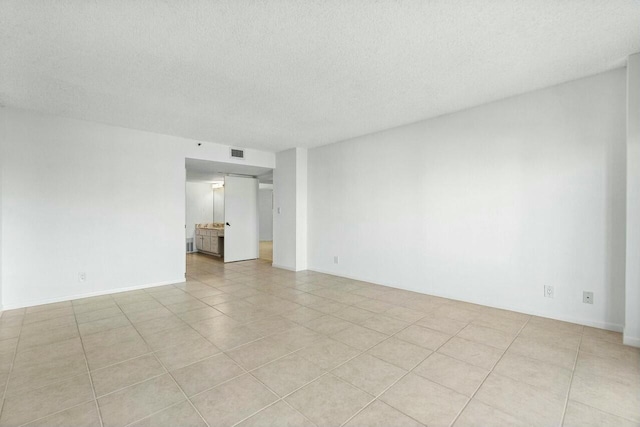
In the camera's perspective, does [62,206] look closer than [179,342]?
No

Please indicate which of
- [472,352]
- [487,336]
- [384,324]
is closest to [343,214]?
[384,324]

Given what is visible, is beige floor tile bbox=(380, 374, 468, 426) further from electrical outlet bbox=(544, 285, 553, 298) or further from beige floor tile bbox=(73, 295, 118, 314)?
beige floor tile bbox=(73, 295, 118, 314)

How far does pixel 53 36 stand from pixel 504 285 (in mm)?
5300

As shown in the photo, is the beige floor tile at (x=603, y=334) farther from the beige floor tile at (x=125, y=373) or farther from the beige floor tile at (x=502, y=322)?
the beige floor tile at (x=125, y=373)

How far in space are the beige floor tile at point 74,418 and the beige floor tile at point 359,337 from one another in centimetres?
193

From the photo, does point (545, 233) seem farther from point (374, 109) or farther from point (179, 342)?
point (179, 342)

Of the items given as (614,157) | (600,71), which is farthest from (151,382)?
(600,71)

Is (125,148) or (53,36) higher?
(53,36)

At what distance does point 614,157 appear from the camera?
2955 millimetres

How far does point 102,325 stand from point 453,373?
12.1 feet

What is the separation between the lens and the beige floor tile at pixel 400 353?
2434 millimetres

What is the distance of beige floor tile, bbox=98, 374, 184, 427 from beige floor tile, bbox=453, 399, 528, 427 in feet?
6.11

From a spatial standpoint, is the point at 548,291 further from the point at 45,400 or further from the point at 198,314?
the point at 45,400

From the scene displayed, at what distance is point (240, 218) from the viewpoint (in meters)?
7.57
